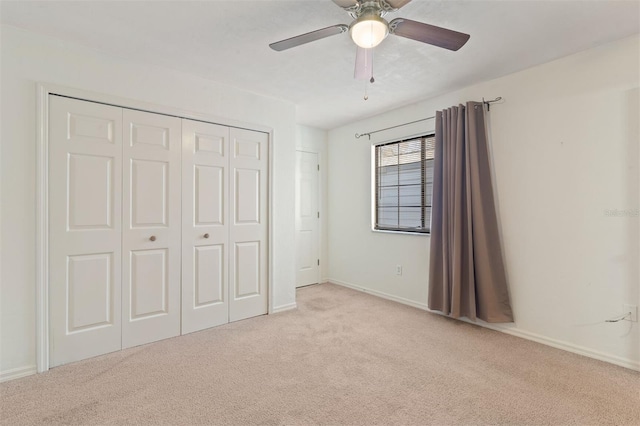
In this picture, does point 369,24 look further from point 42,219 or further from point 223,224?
point 42,219

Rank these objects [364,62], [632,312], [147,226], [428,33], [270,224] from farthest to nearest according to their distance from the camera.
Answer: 1. [270,224]
2. [147,226]
3. [632,312]
4. [364,62]
5. [428,33]

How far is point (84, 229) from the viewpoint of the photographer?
93.8 inches

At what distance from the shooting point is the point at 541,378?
2111 mm

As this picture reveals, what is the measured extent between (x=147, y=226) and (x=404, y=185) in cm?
287

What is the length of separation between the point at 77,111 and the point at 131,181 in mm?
620

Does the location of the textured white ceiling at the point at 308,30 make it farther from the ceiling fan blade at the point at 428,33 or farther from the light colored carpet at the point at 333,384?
the light colored carpet at the point at 333,384

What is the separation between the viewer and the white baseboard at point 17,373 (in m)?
2.08

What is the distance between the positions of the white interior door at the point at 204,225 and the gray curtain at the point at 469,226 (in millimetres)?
2238

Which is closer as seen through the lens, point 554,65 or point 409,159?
point 554,65

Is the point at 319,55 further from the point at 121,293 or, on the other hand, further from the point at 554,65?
the point at 121,293

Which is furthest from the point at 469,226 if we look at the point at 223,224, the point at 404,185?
the point at 223,224

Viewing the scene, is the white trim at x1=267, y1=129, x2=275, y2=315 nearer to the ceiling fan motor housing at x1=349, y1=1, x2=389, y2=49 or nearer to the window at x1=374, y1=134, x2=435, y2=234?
the window at x1=374, y1=134, x2=435, y2=234

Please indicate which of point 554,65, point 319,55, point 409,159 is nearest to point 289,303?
point 409,159

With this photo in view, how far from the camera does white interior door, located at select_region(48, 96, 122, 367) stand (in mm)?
2273
